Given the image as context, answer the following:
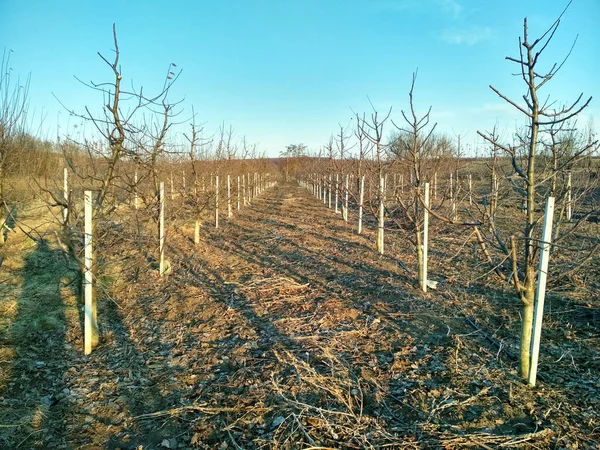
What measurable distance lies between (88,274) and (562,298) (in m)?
6.06

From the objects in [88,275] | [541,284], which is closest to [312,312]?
[88,275]

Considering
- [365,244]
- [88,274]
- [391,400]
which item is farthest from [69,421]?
[365,244]

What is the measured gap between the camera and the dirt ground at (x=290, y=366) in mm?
2834

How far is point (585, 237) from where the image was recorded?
9812 millimetres

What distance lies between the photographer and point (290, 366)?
148 inches

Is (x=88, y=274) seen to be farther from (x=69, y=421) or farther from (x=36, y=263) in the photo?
(x=36, y=263)

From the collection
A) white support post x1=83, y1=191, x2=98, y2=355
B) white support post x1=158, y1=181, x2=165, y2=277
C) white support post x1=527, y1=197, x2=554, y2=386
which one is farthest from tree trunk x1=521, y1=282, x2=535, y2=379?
white support post x1=158, y1=181, x2=165, y2=277

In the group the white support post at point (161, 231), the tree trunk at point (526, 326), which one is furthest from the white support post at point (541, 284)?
the white support post at point (161, 231)

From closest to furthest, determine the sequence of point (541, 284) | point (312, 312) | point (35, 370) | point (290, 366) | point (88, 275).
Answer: point (541, 284) < point (290, 366) < point (35, 370) < point (88, 275) < point (312, 312)

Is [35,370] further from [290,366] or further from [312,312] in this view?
[312,312]

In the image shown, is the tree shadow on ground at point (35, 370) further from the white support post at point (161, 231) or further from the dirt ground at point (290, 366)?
the white support post at point (161, 231)

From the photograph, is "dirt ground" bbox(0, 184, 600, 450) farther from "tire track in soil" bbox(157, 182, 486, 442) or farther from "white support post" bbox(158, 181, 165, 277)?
"white support post" bbox(158, 181, 165, 277)

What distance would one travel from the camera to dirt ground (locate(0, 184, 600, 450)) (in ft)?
9.30

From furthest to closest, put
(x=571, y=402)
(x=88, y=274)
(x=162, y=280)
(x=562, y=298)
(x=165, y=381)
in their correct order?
(x=162, y=280) → (x=562, y=298) → (x=88, y=274) → (x=165, y=381) → (x=571, y=402)
